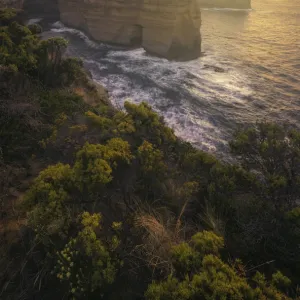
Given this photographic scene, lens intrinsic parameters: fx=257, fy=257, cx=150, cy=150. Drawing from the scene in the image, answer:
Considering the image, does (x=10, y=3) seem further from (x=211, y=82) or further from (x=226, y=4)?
(x=226, y=4)

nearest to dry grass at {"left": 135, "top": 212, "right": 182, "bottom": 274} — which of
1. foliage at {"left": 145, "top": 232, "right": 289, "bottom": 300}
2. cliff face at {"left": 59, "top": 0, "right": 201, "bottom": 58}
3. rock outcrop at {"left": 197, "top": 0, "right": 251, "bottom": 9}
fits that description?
foliage at {"left": 145, "top": 232, "right": 289, "bottom": 300}

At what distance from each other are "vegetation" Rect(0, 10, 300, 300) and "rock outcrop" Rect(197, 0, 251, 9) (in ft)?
231

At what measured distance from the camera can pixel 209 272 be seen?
4.35 m

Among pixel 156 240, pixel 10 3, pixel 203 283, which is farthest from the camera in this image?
pixel 10 3

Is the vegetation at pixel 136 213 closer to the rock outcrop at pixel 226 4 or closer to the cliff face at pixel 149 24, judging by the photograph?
the cliff face at pixel 149 24

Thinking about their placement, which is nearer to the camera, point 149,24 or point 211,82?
point 211,82

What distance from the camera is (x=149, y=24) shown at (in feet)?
83.5

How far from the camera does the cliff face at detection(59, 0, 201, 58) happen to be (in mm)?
23703

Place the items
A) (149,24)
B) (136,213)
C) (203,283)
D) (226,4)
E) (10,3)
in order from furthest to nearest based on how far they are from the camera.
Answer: (226,4)
(10,3)
(149,24)
(136,213)
(203,283)

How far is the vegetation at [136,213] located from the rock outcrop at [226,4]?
70395 mm

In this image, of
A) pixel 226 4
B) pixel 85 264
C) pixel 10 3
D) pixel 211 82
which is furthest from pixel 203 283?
pixel 226 4

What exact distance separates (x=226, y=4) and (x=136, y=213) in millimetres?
75188

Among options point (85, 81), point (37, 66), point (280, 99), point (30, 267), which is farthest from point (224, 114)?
point (30, 267)

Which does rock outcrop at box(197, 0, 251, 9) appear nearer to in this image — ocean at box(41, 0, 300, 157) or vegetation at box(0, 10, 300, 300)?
ocean at box(41, 0, 300, 157)
